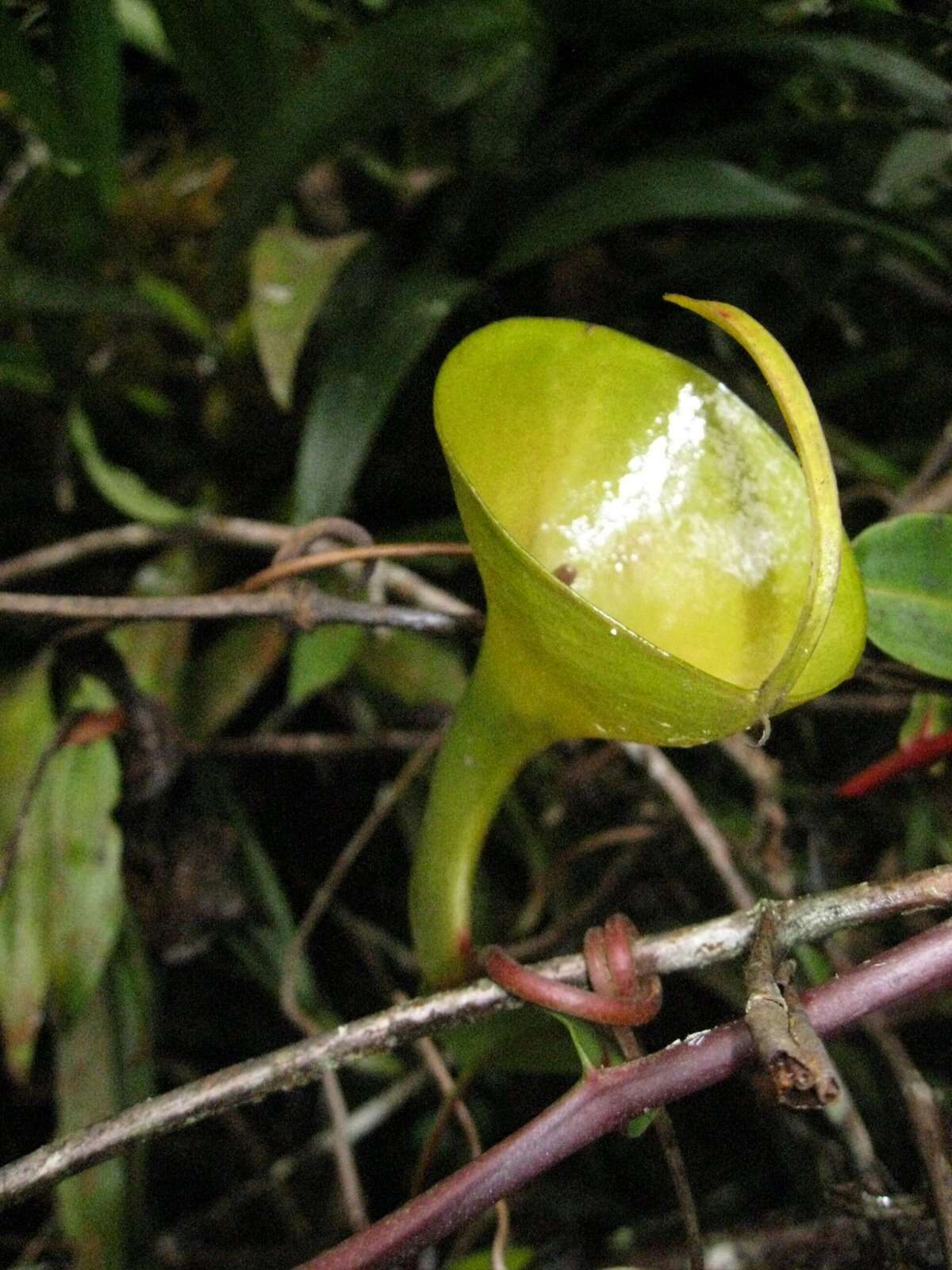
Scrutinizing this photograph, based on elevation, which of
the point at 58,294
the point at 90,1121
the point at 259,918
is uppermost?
the point at 58,294

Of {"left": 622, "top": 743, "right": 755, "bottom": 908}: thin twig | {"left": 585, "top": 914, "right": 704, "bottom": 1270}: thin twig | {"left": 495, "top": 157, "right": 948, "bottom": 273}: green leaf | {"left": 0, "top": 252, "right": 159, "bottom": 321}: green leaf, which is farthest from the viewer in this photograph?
{"left": 0, "top": 252, "right": 159, "bottom": 321}: green leaf

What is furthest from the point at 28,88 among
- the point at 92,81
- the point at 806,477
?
the point at 806,477

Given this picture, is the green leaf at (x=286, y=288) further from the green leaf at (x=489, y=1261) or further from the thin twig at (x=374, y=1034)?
the green leaf at (x=489, y=1261)

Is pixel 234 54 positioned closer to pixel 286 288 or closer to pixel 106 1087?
pixel 286 288

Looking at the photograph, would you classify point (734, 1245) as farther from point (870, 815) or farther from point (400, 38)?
point (400, 38)

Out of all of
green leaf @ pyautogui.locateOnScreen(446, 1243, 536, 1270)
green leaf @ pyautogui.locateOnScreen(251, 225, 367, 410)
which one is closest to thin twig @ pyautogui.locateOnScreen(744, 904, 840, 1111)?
green leaf @ pyautogui.locateOnScreen(446, 1243, 536, 1270)

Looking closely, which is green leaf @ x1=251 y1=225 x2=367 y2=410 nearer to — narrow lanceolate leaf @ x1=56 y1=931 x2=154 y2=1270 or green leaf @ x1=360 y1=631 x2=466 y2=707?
green leaf @ x1=360 y1=631 x2=466 y2=707

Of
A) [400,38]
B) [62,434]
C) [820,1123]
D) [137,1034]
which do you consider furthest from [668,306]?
[137,1034]
